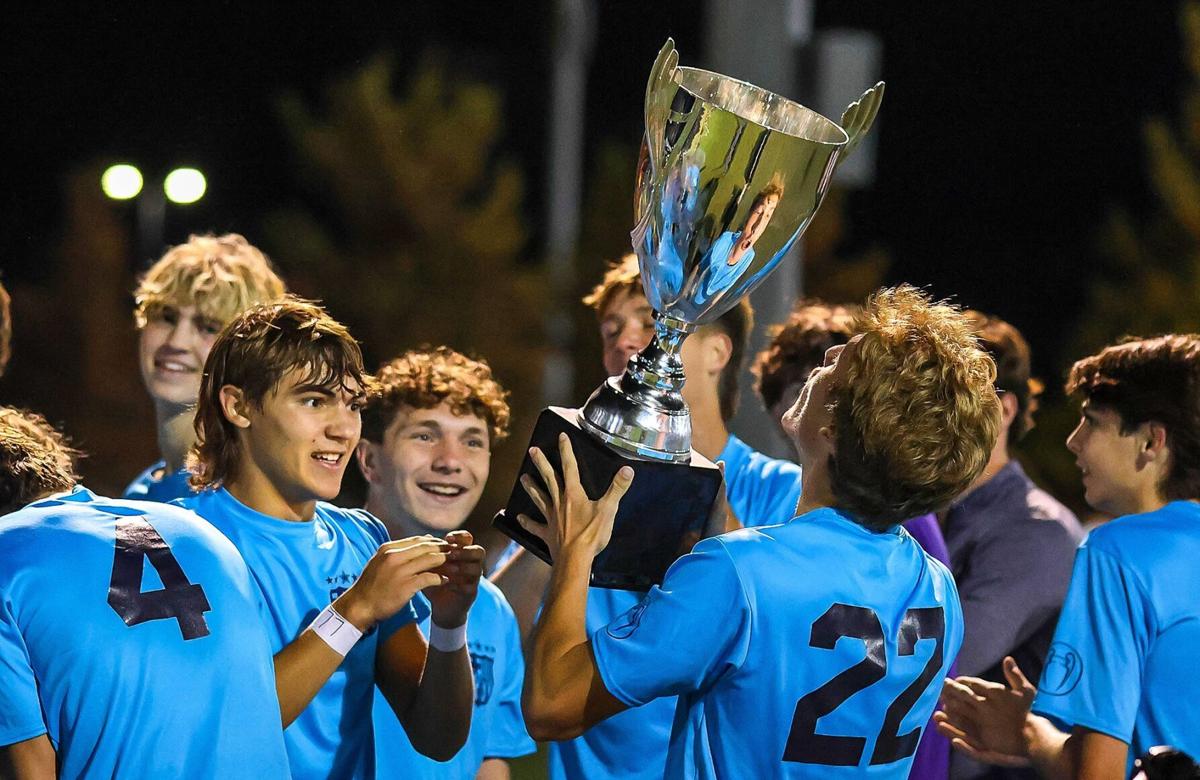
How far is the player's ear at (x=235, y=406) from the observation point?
2.93 m

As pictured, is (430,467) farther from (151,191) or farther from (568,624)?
(151,191)

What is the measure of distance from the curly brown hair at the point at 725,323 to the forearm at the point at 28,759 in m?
1.98

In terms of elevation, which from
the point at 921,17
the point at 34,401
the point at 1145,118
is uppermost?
the point at 921,17

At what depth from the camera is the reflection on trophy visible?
2543mm

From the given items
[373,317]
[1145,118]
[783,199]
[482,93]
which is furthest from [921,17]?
[783,199]

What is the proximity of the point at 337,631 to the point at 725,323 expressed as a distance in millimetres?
1665

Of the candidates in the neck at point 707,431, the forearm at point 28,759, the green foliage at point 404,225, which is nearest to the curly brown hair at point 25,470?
the forearm at point 28,759

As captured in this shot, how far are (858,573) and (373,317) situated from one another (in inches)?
781

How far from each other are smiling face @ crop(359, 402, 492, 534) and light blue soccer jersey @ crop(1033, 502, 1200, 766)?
58.5 inches

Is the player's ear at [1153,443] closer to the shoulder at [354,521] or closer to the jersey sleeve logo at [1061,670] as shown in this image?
the jersey sleeve logo at [1061,670]

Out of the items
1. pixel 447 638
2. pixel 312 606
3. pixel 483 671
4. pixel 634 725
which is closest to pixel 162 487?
pixel 483 671

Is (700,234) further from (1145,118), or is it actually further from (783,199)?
(1145,118)

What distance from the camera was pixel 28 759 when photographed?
230 centimetres

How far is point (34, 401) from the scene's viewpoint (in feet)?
58.7
